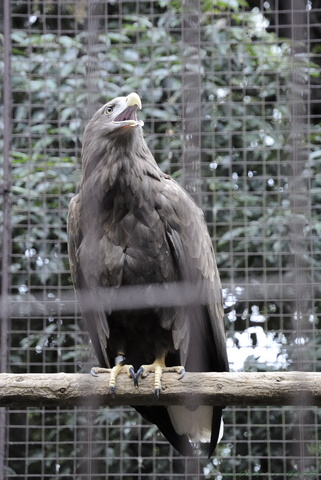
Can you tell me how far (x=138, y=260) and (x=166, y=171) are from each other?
49.6 inches

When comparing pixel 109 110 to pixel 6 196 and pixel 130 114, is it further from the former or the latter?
pixel 6 196

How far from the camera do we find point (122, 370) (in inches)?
108

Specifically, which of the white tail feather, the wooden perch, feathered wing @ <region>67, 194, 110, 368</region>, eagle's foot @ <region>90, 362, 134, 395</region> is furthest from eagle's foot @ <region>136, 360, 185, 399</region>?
the white tail feather

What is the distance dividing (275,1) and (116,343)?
2.06 meters

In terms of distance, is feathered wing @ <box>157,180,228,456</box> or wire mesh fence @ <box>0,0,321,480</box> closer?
feathered wing @ <box>157,180,228,456</box>

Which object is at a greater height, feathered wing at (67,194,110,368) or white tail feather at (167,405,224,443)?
feathered wing at (67,194,110,368)

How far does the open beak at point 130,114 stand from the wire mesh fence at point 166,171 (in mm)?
878

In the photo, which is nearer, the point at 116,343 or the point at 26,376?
the point at 26,376

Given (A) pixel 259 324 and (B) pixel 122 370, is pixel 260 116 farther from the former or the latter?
(B) pixel 122 370

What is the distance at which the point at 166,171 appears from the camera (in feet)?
13.4

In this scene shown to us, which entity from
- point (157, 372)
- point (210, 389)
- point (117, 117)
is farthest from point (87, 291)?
point (210, 389)

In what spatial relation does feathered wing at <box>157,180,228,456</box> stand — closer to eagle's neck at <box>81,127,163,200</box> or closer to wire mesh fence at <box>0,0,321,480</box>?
eagle's neck at <box>81,127,163,200</box>

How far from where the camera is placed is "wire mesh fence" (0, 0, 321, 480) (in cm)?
393

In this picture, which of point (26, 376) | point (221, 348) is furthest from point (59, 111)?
point (26, 376)
